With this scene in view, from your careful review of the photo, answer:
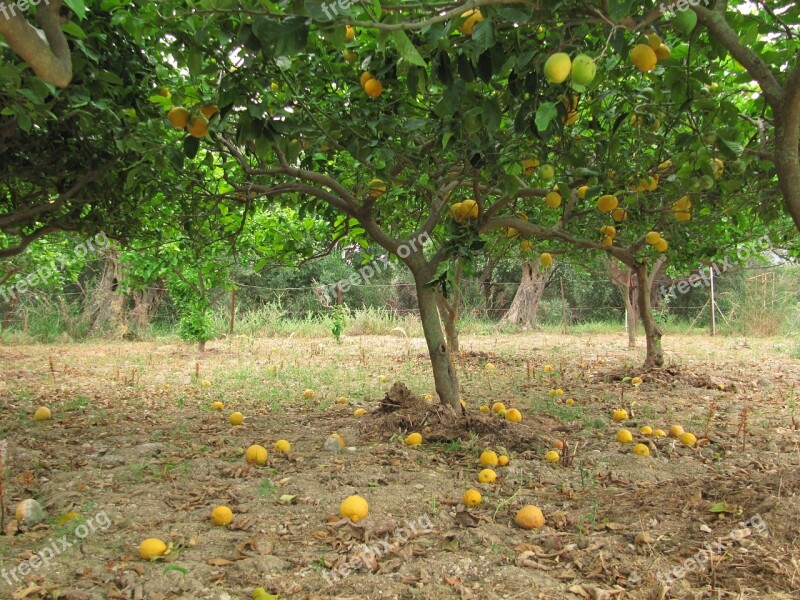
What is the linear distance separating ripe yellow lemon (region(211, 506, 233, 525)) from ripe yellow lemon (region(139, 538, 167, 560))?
1.12ft

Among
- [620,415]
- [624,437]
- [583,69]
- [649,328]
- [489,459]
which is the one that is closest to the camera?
[583,69]

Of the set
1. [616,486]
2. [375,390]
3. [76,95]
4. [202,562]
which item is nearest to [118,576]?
[202,562]

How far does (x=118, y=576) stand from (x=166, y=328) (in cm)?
1522

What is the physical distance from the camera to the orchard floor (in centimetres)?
210

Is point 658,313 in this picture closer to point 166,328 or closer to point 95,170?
point 166,328

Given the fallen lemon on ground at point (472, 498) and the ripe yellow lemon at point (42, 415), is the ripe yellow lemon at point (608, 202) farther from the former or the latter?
the ripe yellow lemon at point (42, 415)

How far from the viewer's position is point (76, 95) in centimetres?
252

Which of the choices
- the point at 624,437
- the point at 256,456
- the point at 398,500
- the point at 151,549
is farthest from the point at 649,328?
the point at 151,549

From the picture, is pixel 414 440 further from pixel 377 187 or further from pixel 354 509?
pixel 377 187

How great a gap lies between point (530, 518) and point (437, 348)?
67.0 inches

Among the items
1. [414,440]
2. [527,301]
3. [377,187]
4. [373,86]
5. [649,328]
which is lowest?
[414,440]

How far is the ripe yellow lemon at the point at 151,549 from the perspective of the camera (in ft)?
7.30

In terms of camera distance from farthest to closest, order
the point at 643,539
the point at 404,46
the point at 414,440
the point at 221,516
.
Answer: the point at 414,440, the point at 221,516, the point at 643,539, the point at 404,46

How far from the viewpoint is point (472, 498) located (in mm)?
2754
